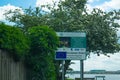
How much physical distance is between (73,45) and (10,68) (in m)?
7.31

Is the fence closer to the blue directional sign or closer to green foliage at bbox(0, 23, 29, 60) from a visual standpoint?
green foliage at bbox(0, 23, 29, 60)

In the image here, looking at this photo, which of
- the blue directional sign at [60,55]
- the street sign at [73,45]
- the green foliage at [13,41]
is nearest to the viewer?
the green foliage at [13,41]

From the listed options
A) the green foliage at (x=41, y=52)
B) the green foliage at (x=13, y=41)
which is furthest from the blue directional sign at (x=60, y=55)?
the green foliage at (x=13, y=41)

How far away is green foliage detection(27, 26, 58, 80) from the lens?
1631cm

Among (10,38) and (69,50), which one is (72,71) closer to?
(69,50)

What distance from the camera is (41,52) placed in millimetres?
16422

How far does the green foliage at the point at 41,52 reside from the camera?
16312mm

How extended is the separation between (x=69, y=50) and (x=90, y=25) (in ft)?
24.7

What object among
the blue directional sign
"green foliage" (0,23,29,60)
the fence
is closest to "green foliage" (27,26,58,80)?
the fence

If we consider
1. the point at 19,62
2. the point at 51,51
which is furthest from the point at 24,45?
the point at 51,51

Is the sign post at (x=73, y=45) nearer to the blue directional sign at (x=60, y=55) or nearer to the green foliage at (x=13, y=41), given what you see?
the blue directional sign at (x=60, y=55)

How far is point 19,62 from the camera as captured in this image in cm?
1547

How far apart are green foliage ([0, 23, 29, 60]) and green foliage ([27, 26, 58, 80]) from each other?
110 centimetres

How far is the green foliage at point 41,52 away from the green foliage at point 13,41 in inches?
43.5
